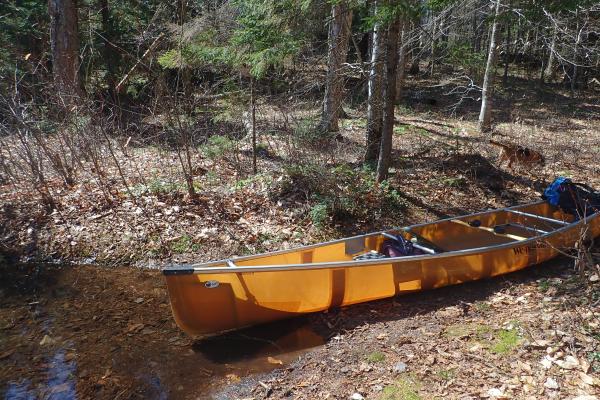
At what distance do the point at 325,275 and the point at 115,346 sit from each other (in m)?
2.53

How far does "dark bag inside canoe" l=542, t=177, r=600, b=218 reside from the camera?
25.0 feet

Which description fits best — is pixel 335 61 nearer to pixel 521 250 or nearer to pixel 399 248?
pixel 399 248

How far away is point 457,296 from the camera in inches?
237

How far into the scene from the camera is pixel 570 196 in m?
7.83

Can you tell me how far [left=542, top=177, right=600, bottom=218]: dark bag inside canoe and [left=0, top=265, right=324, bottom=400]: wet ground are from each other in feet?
16.6

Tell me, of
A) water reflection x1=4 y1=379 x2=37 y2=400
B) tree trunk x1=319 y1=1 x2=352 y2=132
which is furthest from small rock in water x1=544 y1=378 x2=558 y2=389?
tree trunk x1=319 y1=1 x2=352 y2=132

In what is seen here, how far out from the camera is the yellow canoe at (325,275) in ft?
16.7

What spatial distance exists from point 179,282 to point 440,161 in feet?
24.2

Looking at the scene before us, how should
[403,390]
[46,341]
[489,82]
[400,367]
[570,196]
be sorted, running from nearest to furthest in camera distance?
1. [403,390]
2. [400,367]
3. [46,341]
4. [570,196]
5. [489,82]

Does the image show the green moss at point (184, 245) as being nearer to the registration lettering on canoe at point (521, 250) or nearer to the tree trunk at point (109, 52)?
the registration lettering on canoe at point (521, 250)

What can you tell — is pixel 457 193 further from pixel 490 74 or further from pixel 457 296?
pixel 490 74

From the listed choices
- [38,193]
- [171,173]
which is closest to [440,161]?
[171,173]

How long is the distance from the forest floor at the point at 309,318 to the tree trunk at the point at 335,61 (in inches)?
26.4

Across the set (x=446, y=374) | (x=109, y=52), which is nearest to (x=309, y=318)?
(x=446, y=374)
